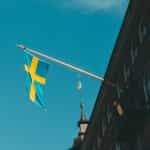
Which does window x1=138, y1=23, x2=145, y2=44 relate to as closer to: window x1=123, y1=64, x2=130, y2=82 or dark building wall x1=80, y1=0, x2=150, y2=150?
dark building wall x1=80, y1=0, x2=150, y2=150

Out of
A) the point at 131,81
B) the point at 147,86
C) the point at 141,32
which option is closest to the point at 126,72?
the point at 131,81

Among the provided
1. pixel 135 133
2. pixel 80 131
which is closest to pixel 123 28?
pixel 135 133

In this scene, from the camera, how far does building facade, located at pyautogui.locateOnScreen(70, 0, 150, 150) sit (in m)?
33.3

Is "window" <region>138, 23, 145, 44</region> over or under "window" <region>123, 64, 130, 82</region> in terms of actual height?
over

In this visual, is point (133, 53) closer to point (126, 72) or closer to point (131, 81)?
point (131, 81)

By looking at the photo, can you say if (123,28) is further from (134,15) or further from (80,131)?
(80,131)

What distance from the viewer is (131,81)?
121 feet

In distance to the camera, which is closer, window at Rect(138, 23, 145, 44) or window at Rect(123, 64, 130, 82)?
window at Rect(138, 23, 145, 44)

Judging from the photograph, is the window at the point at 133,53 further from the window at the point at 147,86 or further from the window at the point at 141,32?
the window at the point at 147,86

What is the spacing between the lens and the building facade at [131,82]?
3331cm

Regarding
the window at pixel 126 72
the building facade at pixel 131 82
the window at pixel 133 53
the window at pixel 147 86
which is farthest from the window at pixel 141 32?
the window at pixel 126 72

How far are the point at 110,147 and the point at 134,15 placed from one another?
12.4m

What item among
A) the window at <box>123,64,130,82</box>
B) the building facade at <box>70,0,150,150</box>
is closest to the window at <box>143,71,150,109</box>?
the building facade at <box>70,0,150,150</box>

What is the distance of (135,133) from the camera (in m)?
34.3
